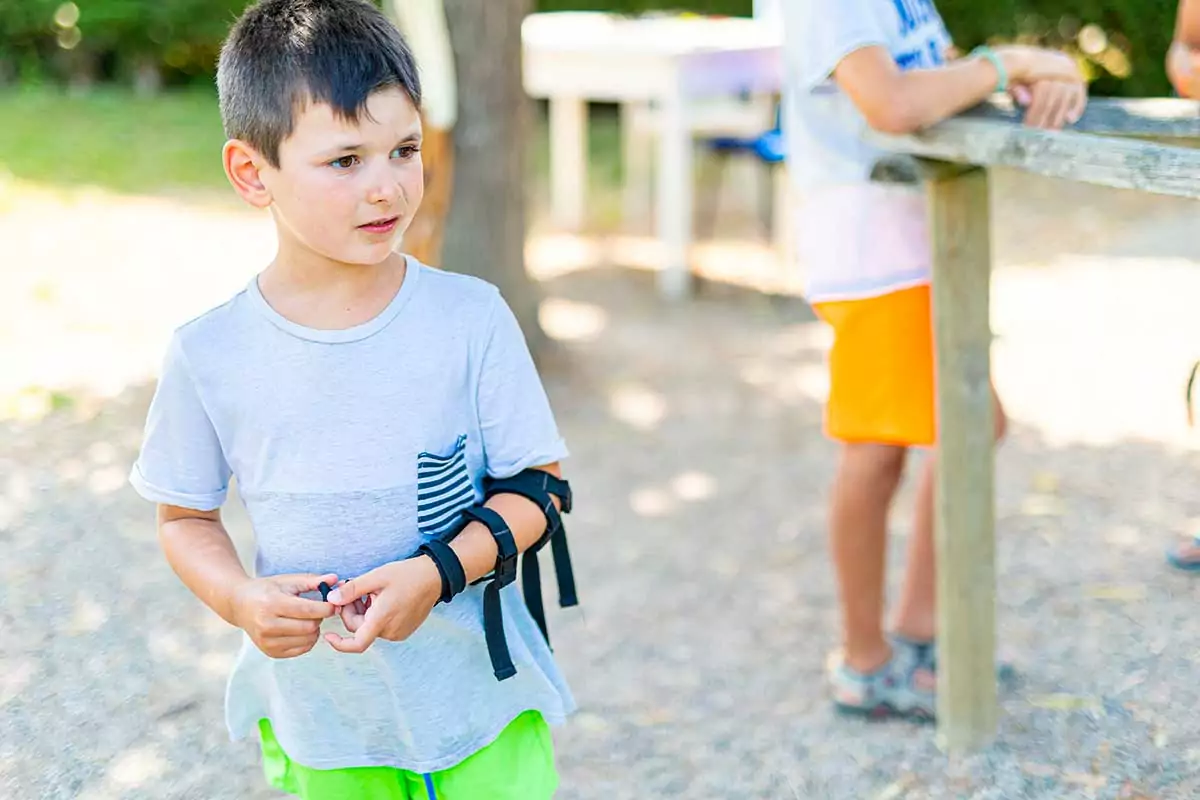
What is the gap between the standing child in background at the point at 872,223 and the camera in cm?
259

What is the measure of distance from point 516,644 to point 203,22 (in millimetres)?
12083

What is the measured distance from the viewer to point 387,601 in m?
1.68

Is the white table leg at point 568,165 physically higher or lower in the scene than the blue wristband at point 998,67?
lower

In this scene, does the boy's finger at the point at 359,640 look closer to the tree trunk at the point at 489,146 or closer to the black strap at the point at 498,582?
the black strap at the point at 498,582

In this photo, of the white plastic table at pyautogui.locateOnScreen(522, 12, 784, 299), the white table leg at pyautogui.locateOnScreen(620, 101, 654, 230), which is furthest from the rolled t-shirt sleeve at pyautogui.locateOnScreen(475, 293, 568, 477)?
the white table leg at pyautogui.locateOnScreen(620, 101, 654, 230)

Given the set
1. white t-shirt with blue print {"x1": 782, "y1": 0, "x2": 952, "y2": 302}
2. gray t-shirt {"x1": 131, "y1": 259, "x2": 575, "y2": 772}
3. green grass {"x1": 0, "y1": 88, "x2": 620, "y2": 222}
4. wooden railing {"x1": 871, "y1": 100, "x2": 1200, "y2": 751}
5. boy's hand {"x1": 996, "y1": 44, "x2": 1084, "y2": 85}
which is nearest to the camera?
gray t-shirt {"x1": 131, "y1": 259, "x2": 575, "y2": 772}

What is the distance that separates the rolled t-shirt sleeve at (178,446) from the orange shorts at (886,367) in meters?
1.45

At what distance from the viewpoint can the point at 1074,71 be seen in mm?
2686

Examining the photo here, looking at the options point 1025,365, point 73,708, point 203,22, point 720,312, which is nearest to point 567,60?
point 720,312

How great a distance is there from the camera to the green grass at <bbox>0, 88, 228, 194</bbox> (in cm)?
970

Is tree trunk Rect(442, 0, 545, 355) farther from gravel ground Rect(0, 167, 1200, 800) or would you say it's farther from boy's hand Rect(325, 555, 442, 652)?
boy's hand Rect(325, 555, 442, 652)

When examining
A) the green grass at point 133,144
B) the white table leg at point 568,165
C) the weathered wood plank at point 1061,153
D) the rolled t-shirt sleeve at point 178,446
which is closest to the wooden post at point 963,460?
the weathered wood plank at point 1061,153

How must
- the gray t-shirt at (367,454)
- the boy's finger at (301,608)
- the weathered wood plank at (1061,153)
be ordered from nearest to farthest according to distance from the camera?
the boy's finger at (301,608) < the gray t-shirt at (367,454) < the weathered wood plank at (1061,153)

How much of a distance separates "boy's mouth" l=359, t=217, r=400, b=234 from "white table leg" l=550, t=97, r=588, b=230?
23.1 feet
